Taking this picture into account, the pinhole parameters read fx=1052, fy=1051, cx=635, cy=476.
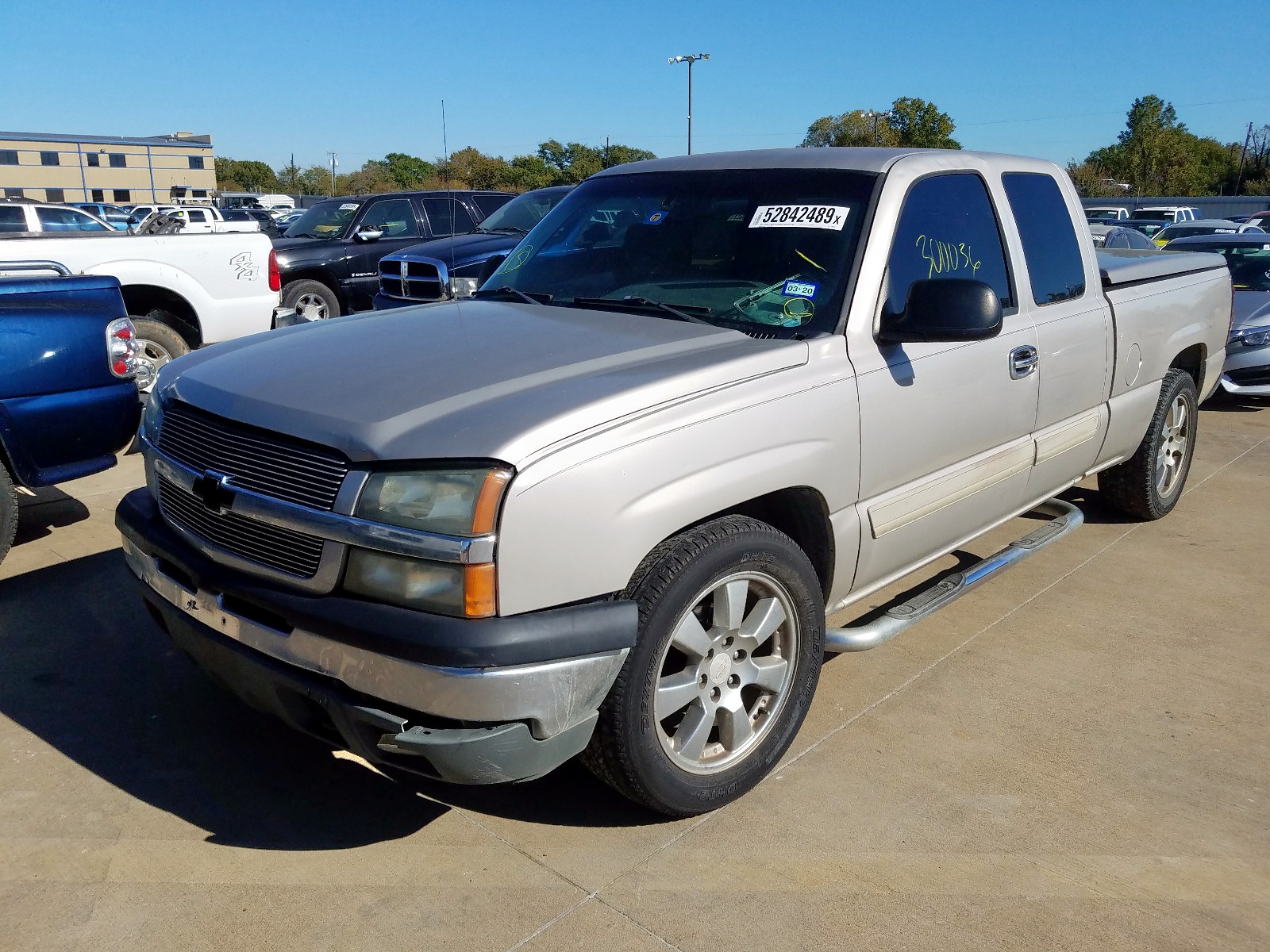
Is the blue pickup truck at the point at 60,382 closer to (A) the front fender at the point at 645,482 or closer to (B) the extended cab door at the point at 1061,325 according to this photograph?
(A) the front fender at the point at 645,482

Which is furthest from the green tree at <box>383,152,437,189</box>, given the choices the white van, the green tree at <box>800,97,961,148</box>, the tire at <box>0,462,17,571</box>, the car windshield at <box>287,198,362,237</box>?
the tire at <box>0,462,17,571</box>

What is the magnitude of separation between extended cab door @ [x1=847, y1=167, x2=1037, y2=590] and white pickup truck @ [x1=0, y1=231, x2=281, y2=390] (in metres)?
5.58

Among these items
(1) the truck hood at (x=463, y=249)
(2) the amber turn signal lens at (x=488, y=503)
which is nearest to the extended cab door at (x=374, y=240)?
(1) the truck hood at (x=463, y=249)

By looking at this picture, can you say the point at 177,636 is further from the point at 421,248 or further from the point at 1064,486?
the point at 421,248

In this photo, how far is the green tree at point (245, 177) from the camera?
97562 mm

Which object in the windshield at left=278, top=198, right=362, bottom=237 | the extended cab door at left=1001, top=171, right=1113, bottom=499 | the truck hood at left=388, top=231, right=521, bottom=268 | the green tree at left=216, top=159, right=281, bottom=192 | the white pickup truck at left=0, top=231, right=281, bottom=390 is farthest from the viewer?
the green tree at left=216, top=159, right=281, bottom=192

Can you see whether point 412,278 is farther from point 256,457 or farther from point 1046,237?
point 256,457

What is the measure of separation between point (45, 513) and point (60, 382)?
5.24ft

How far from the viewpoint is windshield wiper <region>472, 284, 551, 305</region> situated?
12.6 feet

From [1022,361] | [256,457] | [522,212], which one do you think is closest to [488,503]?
[256,457]

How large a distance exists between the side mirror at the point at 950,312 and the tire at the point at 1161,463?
104 inches

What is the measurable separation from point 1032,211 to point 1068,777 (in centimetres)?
229

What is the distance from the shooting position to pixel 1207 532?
225 inches

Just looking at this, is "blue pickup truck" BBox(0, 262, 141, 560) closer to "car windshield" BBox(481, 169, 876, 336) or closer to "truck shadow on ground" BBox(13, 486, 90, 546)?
"truck shadow on ground" BBox(13, 486, 90, 546)
